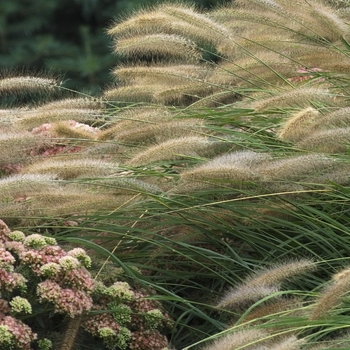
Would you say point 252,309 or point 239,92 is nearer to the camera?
point 252,309

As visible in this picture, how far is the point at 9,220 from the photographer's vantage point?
3383mm

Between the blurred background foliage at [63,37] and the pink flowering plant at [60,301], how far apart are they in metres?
5.29

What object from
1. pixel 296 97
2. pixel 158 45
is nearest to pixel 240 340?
pixel 296 97

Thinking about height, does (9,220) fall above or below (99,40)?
above

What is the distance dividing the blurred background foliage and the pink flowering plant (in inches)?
208

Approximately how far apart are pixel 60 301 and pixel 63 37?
21.5ft

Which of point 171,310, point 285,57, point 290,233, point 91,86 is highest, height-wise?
point 285,57

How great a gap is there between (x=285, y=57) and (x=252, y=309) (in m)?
1.46

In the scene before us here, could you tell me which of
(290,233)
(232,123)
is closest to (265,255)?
(290,233)

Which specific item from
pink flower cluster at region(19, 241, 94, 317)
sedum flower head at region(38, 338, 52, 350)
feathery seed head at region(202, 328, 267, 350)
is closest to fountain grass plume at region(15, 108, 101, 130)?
pink flower cluster at region(19, 241, 94, 317)

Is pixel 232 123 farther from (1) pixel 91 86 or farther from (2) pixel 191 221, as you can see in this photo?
(1) pixel 91 86

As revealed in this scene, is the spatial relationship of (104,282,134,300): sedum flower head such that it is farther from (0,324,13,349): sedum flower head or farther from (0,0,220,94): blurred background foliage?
(0,0,220,94): blurred background foliage

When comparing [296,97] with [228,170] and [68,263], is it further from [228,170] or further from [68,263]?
[68,263]

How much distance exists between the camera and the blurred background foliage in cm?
845
